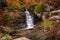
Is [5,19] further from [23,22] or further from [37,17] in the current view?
[37,17]

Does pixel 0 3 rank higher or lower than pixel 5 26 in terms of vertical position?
higher

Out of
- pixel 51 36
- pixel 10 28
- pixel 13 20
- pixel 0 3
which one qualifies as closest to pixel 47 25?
pixel 51 36

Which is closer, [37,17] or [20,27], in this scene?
[20,27]

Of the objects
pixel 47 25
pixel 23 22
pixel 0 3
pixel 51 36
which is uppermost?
pixel 0 3

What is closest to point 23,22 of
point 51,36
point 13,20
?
point 13,20

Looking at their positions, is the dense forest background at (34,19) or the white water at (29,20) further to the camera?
the white water at (29,20)

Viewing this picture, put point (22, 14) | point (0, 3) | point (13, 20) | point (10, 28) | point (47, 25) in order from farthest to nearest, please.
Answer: point (0, 3) → point (22, 14) → point (13, 20) → point (10, 28) → point (47, 25)

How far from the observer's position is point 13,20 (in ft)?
38.2

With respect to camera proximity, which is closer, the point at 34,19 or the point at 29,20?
the point at 34,19

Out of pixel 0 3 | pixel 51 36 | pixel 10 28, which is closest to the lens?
pixel 51 36

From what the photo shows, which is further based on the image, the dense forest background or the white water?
the white water

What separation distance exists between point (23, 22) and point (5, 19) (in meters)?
0.92

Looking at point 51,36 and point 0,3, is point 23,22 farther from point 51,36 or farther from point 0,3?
point 51,36

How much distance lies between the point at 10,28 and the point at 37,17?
1947 millimetres
